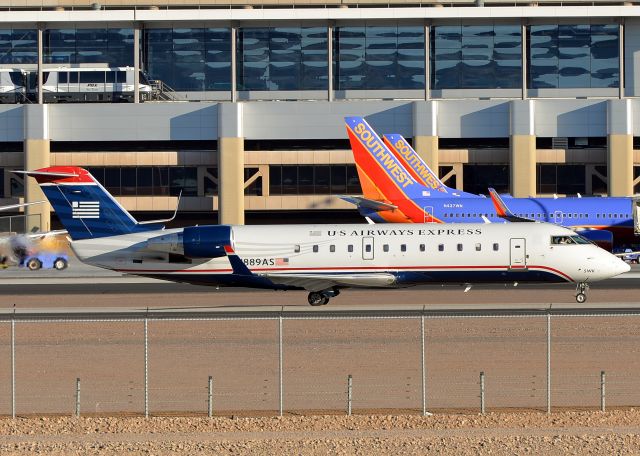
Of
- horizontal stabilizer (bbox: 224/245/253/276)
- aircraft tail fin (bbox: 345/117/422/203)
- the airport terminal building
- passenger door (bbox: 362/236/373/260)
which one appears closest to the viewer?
horizontal stabilizer (bbox: 224/245/253/276)

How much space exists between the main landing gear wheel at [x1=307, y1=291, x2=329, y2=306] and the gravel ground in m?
21.1

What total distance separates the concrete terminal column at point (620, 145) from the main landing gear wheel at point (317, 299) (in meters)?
46.3

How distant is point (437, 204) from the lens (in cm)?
6381

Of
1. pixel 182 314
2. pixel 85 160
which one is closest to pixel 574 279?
pixel 182 314

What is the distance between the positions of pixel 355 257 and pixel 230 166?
146 ft

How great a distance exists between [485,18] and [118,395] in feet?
234

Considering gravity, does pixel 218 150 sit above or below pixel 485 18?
below

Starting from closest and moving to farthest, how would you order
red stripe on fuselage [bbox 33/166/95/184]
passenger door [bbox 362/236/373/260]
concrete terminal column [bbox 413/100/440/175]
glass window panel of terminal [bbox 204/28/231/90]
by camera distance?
passenger door [bbox 362/236/373/260]
red stripe on fuselage [bbox 33/166/95/184]
concrete terminal column [bbox 413/100/440/175]
glass window panel of terminal [bbox 204/28/231/90]

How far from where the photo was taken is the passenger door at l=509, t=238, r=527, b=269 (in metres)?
43.9

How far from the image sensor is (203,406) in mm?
24891

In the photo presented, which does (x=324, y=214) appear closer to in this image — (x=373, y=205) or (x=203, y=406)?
(x=373, y=205)

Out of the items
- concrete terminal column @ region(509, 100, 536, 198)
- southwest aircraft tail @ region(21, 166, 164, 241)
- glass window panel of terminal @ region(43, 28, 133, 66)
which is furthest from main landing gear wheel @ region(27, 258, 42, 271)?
concrete terminal column @ region(509, 100, 536, 198)

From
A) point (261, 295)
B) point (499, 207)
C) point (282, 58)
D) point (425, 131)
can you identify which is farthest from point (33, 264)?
point (282, 58)

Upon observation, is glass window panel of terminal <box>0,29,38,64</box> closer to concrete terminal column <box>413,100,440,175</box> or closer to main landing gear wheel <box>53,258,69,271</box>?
concrete terminal column <box>413,100,440,175</box>
